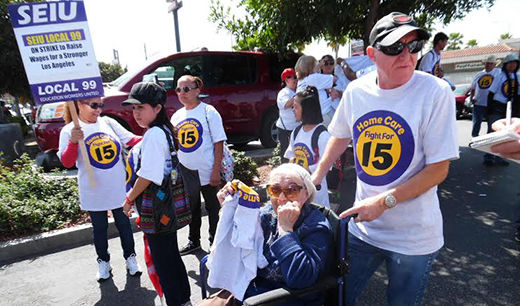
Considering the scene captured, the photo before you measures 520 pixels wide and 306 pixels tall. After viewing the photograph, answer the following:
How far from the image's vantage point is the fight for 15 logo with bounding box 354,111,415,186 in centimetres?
152

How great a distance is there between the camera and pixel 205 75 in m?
6.88

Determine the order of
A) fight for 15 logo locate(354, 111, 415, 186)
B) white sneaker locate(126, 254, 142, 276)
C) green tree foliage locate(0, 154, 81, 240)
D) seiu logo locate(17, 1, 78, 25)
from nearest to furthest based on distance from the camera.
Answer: fight for 15 logo locate(354, 111, 415, 186), seiu logo locate(17, 1, 78, 25), white sneaker locate(126, 254, 142, 276), green tree foliage locate(0, 154, 81, 240)

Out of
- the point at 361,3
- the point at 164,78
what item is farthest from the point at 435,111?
the point at 164,78

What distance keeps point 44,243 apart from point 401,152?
13.3ft

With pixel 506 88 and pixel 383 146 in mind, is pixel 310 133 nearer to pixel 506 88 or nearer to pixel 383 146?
pixel 383 146

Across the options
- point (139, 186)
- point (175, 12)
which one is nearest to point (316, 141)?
point (139, 186)

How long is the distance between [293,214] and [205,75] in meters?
5.67

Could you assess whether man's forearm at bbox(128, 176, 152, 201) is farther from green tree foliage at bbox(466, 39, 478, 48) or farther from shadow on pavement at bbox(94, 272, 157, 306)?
green tree foliage at bbox(466, 39, 478, 48)

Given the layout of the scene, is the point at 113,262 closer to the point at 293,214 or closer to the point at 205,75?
the point at 293,214

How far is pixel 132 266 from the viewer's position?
3.25 metres

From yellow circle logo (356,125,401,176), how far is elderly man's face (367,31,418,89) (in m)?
0.22

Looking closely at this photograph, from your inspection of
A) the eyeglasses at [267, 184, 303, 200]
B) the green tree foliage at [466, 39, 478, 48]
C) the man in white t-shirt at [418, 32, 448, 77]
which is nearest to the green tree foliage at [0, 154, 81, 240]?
the eyeglasses at [267, 184, 303, 200]

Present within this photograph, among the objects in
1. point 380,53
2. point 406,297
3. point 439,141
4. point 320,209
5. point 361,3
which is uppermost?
point 361,3

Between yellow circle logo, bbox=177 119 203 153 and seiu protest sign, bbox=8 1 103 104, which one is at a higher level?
seiu protest sign, bbox=8 1 103 104
